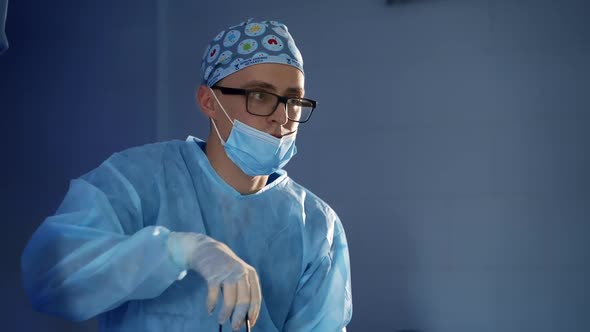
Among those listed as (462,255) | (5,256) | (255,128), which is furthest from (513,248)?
(5,256)

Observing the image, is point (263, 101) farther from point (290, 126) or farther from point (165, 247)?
point (165, 247)

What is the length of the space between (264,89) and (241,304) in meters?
0.54

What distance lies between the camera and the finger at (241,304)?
105 centimetres

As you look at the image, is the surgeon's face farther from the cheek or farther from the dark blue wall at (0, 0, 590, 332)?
the dark blue wall at (0, 0, 590, 332)

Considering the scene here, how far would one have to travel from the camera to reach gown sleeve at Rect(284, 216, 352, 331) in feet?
4.95

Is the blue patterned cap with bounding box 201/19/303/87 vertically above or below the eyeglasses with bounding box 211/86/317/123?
above

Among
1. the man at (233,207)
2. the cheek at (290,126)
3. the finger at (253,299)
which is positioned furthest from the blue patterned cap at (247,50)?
the finger at (253,299)

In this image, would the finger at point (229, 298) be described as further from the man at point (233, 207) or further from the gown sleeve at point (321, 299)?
the gown sleeve at point (321, 299)

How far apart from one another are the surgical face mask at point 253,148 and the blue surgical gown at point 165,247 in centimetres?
6

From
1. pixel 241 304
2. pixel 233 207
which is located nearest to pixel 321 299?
pixel 233 207

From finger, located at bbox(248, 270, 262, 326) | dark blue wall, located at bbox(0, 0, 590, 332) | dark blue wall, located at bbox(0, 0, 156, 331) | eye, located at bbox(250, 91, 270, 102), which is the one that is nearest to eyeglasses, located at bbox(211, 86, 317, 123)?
eye, located at bbox(250, 91, 270, 102)

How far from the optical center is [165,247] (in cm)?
114

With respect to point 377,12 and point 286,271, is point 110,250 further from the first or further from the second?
point 377,12

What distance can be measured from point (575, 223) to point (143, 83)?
4.89 ft
